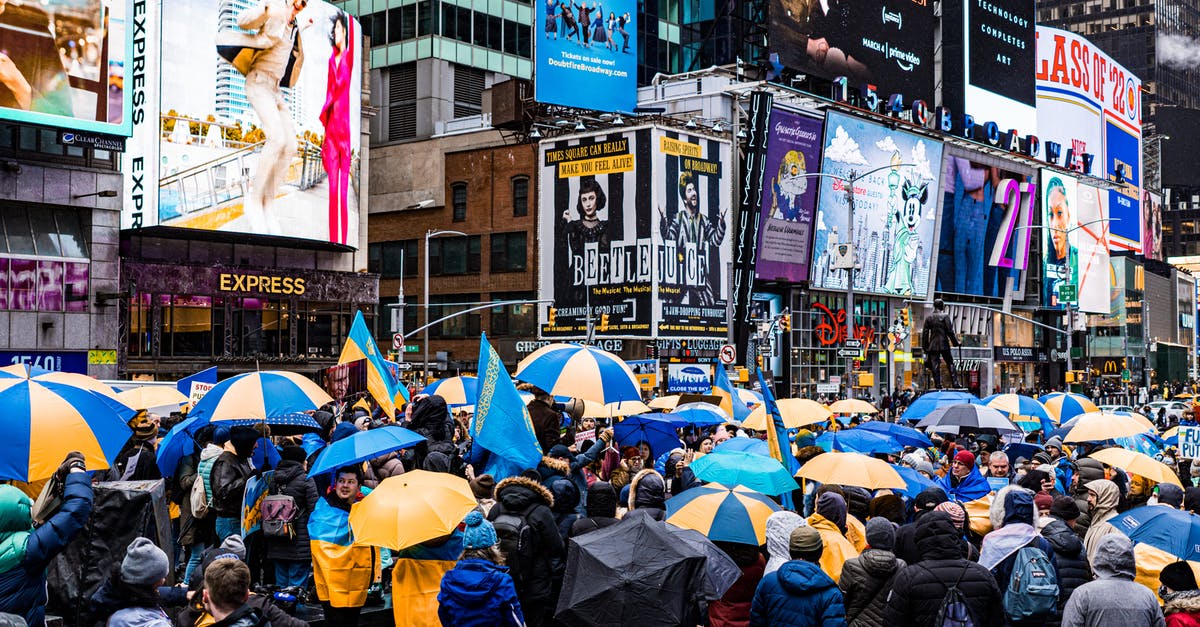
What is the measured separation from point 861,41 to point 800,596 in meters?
68.8

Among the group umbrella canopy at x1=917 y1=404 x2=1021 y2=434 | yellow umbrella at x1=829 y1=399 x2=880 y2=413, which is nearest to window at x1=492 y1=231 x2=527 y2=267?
yellow umbrella at x1=829 y1=399 x2=880 y2=413

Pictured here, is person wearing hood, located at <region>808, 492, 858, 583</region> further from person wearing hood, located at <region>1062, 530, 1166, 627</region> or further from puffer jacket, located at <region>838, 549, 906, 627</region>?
person wearing hood, located at <region>1062, 530, 1166, 627</region>

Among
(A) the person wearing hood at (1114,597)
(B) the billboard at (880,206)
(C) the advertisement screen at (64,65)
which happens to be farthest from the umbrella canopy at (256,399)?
(B) the billboard at (880,206)

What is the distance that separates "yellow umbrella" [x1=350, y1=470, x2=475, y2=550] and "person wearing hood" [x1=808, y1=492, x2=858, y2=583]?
278cm

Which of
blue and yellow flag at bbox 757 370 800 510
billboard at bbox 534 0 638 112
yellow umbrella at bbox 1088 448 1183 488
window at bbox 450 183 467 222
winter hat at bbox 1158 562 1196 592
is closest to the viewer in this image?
winter hat at bbox 1158 562 1196 592

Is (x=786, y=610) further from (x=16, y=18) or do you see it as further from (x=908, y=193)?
(x=908, y=193)

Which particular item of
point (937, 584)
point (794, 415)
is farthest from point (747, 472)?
point (794, 415)

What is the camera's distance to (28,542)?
29.4 ft

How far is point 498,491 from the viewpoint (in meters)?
10.5

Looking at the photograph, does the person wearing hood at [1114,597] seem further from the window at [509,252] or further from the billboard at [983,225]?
the billboard at [983,225]

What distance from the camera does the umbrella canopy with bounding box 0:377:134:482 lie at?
10.1 metres

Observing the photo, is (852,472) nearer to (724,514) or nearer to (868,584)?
(724,514)

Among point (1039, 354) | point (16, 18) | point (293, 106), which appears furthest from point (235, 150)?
point (1039, 354)

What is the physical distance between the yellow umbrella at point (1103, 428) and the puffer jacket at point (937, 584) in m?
10.2
